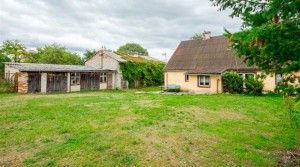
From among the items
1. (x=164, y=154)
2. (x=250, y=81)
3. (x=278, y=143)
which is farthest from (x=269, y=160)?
(x=250, y=81)

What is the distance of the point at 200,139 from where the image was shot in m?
5.44

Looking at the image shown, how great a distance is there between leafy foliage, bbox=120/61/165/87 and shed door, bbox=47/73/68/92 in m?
7.64

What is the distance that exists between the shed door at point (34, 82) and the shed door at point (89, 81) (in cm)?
475

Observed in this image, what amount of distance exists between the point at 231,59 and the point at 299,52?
16632mm

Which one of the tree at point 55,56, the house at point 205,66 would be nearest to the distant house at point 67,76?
the house at point 205,66

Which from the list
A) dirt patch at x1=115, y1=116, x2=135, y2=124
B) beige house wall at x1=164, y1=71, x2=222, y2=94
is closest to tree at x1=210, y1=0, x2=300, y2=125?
dirt patch at x1=115, y1=116, x2=135, y2=124

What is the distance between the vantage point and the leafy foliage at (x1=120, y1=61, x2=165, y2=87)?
2547 centimetres

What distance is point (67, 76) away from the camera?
2053 centimetres

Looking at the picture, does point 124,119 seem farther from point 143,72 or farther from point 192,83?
point 143,72

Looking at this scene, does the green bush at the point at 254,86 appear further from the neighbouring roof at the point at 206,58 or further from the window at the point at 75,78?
the window at the point at 75,78

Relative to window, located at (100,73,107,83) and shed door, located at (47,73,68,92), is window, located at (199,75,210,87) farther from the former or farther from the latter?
shed door, located at (47,73,68,92)

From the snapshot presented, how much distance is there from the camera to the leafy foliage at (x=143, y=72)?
83.6 ft

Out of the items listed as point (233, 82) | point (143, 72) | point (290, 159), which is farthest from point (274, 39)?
point (143, 72)

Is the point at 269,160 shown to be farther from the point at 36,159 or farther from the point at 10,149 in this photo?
the point at 10,149
